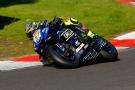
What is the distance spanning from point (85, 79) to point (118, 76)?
2.11 ft

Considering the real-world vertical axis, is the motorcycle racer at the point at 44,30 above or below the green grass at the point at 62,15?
above

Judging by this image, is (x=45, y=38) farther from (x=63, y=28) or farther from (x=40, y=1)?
(x=40, y=1)

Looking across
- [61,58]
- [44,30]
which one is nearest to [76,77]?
[61,58]

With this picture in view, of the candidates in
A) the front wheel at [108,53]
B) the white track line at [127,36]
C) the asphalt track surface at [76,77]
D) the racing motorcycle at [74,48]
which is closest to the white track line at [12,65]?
the asphalt track surface at [76,77]

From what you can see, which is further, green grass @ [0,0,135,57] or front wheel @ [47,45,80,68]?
green grass @ [0,0,135,57]

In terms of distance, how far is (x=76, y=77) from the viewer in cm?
997

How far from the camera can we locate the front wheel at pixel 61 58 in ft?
35.5

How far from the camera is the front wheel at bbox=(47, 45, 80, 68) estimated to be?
10.8m

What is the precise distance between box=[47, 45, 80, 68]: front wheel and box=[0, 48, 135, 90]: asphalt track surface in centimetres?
13

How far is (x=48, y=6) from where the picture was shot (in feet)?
75.3

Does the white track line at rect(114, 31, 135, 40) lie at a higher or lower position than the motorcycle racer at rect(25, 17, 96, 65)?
lower

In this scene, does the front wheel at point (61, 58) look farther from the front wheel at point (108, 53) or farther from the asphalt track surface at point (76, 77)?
the front wheel at point (108, 53)

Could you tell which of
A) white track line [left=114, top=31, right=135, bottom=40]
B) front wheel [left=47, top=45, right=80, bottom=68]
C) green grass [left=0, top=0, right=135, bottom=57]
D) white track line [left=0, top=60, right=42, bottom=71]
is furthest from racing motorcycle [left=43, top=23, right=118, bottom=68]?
white track line [left=114, top=31, right=135, bottom=40]

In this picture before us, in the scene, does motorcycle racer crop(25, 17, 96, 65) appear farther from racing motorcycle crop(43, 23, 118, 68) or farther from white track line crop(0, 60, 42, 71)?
white track line crop(0, 60, 42, 71)
